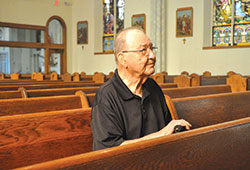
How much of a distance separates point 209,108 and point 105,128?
112 cm

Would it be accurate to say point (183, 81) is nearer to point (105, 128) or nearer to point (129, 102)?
point (129, 102)

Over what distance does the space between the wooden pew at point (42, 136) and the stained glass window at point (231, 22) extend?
1002 centimetres

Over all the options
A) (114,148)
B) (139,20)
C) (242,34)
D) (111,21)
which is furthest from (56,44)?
(114,148)

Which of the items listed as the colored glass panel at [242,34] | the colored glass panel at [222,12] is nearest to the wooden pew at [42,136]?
the colored glass panel at [242,34]

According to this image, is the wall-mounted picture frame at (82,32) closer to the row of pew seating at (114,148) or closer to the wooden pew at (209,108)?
the row of pew seating at (114,148)

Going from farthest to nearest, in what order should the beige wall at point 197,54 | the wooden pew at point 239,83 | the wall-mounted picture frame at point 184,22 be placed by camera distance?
the wall-mounted picture frame at point 184,22 < the beige wall at point 197,54 < the wooden pew at point 239,83

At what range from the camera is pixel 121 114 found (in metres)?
1.72

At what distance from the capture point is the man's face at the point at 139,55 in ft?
5.86

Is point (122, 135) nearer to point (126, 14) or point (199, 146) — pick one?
point (199, 146)

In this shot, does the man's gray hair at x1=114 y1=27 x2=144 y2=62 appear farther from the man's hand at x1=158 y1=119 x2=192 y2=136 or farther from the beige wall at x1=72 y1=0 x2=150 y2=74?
the beige wall at x1=72 y1=0 x2=150 y2=74

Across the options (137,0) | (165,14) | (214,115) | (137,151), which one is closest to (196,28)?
(165,14)

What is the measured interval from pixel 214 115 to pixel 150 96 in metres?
0.84

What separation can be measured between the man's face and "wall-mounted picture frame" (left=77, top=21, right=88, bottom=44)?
13975 millimetres

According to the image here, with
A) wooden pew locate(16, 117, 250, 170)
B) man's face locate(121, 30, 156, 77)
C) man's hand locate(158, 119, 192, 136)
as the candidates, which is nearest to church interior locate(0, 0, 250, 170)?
wooden pew locate(16, 117, 250, 170)
